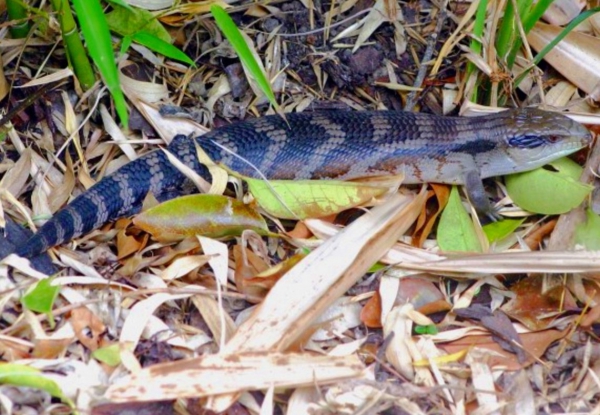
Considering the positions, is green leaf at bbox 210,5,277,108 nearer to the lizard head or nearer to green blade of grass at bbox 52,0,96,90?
green blade of grass at bbox 52,0,96,90

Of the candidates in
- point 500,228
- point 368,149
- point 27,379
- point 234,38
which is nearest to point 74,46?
point 234,38

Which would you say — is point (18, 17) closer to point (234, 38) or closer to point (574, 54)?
point (234, 38)

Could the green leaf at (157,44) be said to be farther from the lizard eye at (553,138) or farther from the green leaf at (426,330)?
the lizard eye at (553,138)

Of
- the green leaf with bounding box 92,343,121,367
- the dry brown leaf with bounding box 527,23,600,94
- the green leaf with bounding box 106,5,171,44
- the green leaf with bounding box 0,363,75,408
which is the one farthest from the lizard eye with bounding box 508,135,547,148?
the green leaf with bounding box 0,363,75,408

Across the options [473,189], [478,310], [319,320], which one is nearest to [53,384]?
[319,320]

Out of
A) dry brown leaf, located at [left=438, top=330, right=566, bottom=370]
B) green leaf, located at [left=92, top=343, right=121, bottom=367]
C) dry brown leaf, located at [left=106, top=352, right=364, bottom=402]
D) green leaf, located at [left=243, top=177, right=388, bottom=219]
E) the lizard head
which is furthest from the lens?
the lizard head

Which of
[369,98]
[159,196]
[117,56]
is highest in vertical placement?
[117,56]

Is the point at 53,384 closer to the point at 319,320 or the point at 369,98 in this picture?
the point at 319,320
